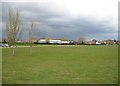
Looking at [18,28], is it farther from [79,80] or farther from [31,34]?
[79,80]

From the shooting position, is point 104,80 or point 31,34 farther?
point 31,34

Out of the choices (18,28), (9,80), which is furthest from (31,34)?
(9,80)

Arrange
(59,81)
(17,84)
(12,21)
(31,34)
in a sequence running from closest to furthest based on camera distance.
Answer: (17,84), (59,81), (12,21), (31,34)

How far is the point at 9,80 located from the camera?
10.9 m

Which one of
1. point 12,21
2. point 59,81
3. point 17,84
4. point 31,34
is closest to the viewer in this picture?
point 17,84

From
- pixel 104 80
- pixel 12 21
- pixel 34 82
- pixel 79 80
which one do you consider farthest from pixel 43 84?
pixel 12 21

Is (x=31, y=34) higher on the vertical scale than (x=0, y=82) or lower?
higher

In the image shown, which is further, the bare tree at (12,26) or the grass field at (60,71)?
the bare tree at (12,26)

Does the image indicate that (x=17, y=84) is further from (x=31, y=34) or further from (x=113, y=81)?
(x=31, y=34)

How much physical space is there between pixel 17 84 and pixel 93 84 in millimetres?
2970

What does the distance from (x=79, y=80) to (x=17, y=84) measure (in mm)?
2695

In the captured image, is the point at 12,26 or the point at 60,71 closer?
the point at 60,71

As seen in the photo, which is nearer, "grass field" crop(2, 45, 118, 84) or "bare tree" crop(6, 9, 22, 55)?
"grass field" crop(2, 45, 118, 84)

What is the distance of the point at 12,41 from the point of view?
34.5 meters
